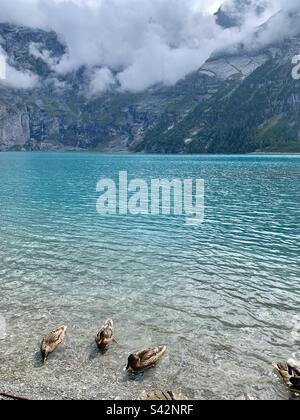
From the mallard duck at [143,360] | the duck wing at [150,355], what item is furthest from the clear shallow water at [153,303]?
the duck wing at [150,355]

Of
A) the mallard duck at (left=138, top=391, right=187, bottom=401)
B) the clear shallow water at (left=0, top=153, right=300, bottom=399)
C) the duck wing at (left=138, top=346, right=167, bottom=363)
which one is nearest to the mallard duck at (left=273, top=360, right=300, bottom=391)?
the clear shallow water at (left=0, top=153, right=300, bottom=399)

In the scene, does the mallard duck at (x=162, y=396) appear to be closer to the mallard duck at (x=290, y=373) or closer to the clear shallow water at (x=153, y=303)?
the clear shallow water at (x=153, y=303)

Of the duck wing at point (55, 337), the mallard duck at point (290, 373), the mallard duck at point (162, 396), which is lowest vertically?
the mallard duck at point (162, 396)

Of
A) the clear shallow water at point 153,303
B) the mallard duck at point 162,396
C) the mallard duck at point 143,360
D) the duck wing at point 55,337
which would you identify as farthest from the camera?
the duck wing at point 55,337

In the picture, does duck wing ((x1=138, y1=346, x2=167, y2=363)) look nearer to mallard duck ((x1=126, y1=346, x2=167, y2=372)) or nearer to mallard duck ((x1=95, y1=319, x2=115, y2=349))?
mallard duck ((x1=126, y1=346, x2=167, y2=372))

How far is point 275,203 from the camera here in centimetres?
6738

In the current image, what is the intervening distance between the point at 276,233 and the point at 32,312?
30646 mm

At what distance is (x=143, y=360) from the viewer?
1709 cm

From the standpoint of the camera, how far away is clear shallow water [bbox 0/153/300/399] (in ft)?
54.2

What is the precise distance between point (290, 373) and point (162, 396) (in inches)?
227

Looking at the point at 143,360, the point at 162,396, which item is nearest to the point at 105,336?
the point at 143,360

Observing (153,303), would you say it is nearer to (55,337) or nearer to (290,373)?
(55,337)

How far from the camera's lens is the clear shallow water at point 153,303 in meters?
16.5

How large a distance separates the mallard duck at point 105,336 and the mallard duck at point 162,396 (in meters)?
4.05
